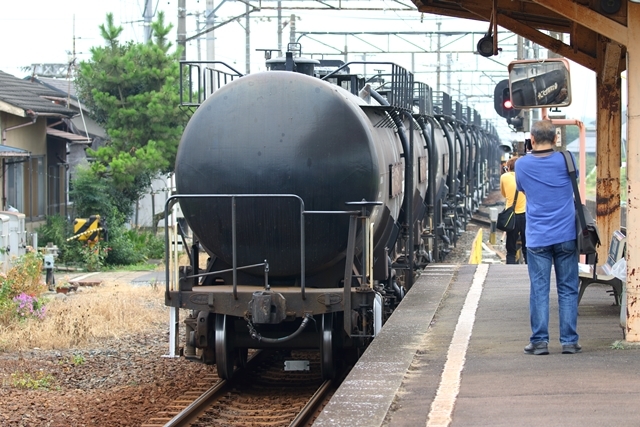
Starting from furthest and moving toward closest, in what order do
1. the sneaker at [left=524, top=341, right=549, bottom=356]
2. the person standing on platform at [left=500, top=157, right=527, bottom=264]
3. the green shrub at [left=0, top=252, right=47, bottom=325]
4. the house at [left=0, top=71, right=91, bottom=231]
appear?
the house at [left=0, top=71, right=91, bottom=231], the person standing on platform at [left=500, top=157, right=527, bottom=264], the green shrub at [left=0, top=252, right=47, bottom=325], the sneaker at [left=524, top=341, right=549, bottom=356]

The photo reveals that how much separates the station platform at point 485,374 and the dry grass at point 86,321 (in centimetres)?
461

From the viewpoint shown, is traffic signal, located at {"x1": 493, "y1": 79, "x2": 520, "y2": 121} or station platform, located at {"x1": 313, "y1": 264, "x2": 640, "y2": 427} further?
traffic signal, located at {"x1": 493, "y1": 79, "x2": 520, "y2": 121}

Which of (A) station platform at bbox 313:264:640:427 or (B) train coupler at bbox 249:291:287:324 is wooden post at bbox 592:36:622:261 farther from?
(B) train coupler at bbox 249:291:287:324

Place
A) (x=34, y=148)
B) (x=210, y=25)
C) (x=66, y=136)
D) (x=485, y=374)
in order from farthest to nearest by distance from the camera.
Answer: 1. (x=210, y=25)
2. (x=66, y=136)
3. (x=34, y=148)
4. (x=485, y=374)

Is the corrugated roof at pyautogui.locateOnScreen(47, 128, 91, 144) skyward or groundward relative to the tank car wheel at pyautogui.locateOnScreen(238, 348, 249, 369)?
skyward

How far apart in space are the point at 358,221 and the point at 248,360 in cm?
264

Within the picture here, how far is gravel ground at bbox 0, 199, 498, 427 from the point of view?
859 centimetres

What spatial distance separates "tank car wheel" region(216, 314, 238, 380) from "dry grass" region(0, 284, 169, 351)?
356 cm

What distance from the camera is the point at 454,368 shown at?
23.5 ft

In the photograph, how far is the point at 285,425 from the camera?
827 cm

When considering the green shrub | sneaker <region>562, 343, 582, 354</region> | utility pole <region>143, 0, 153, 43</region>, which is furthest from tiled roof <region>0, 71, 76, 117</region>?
sneaker <region>562, 343, 582, 354</region>

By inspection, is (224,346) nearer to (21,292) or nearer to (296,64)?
(296,64)

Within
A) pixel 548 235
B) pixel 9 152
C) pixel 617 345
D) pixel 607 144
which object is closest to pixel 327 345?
pixel 548 235

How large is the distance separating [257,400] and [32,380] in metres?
2.38
